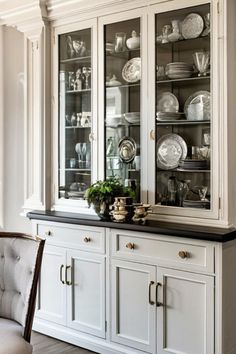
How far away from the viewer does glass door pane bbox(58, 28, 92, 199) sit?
12.8 ft

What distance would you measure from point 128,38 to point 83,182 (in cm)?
116

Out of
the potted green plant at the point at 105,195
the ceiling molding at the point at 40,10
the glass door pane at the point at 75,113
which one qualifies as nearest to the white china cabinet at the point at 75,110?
the glass door pane at the point at 75,113

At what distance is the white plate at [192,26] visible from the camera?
10.5 ft

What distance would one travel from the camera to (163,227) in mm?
3078

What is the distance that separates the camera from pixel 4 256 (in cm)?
289

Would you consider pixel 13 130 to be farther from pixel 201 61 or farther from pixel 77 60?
pixel 201 61

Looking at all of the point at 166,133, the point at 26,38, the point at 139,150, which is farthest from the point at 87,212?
the point at 26,38

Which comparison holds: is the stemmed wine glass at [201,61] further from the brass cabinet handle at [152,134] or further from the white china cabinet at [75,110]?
the white china cabinet at [75,110]

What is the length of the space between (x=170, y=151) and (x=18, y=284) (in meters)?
1.36

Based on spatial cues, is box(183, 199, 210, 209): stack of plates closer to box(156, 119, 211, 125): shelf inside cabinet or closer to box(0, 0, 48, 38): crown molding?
box(156, 119, 211, 125): shelf inside cabinet

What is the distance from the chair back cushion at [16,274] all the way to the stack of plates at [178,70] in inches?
57.9

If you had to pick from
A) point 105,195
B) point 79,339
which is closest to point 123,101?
point 105,195

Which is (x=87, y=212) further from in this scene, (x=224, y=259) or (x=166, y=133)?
(x=224, y=259)

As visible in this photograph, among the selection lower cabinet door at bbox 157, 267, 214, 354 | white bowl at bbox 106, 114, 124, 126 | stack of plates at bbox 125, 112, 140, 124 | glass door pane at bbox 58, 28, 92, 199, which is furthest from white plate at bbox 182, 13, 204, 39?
lower cabinet door at bbox 157, 267, 214, 354
